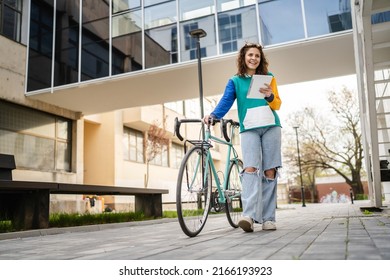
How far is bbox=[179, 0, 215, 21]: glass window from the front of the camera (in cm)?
1111

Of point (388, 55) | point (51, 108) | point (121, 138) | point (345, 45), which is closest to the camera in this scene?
point (388, 55)

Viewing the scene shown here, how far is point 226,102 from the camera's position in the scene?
3.88 metres

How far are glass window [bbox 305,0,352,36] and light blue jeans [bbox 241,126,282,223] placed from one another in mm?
6665

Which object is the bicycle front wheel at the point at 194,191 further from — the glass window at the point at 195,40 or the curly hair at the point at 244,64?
the glass window at the point at 195,40

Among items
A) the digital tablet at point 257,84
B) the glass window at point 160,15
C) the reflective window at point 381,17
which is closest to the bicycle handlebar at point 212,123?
the digital tablet at point 257,84

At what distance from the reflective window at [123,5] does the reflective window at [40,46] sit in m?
2.31

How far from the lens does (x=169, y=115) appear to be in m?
24.2

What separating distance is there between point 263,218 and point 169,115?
20.6 metres

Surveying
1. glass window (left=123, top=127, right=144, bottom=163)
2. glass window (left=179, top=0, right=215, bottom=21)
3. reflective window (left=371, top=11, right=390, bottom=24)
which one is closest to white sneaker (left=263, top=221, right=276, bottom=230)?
reflective window (left=371, top=11, right=390, bottom=24)

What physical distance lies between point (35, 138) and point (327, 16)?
10.0m

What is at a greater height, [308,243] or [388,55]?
[388,55]
